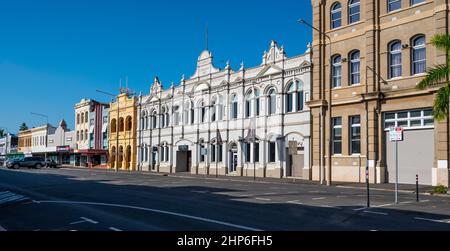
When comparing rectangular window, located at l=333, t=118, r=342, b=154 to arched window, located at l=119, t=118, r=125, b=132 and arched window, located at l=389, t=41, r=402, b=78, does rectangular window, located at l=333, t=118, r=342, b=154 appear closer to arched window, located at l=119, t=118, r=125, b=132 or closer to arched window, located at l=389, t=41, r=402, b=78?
arched window, located at l=389, t=41, r=402, b=78

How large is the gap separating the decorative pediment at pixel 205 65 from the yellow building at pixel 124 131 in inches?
620

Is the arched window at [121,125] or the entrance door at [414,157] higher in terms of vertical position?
the arched window at [121,125]

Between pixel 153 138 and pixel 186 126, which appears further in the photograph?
pixel 153 138

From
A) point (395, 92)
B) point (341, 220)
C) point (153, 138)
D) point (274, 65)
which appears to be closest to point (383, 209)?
point (341, 220)

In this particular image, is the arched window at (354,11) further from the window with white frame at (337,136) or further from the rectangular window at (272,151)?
the rectangular window at (272,151)

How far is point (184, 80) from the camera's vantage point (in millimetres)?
53344

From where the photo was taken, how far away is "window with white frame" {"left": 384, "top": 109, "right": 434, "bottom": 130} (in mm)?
29141

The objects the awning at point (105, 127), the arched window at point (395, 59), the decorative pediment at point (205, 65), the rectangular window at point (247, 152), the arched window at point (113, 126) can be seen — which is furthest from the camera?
the awning at point (105, 127)

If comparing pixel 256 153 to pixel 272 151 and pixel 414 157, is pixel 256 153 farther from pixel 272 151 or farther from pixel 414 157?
pixel 414 157

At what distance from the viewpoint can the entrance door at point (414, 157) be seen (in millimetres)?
29031

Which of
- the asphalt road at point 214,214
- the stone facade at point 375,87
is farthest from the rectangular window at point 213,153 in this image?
the asphalt road at point 214,214

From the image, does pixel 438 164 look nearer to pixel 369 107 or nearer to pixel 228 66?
pixel 369 107

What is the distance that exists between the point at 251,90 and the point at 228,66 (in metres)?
4.49

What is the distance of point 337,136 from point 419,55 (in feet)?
26.7
